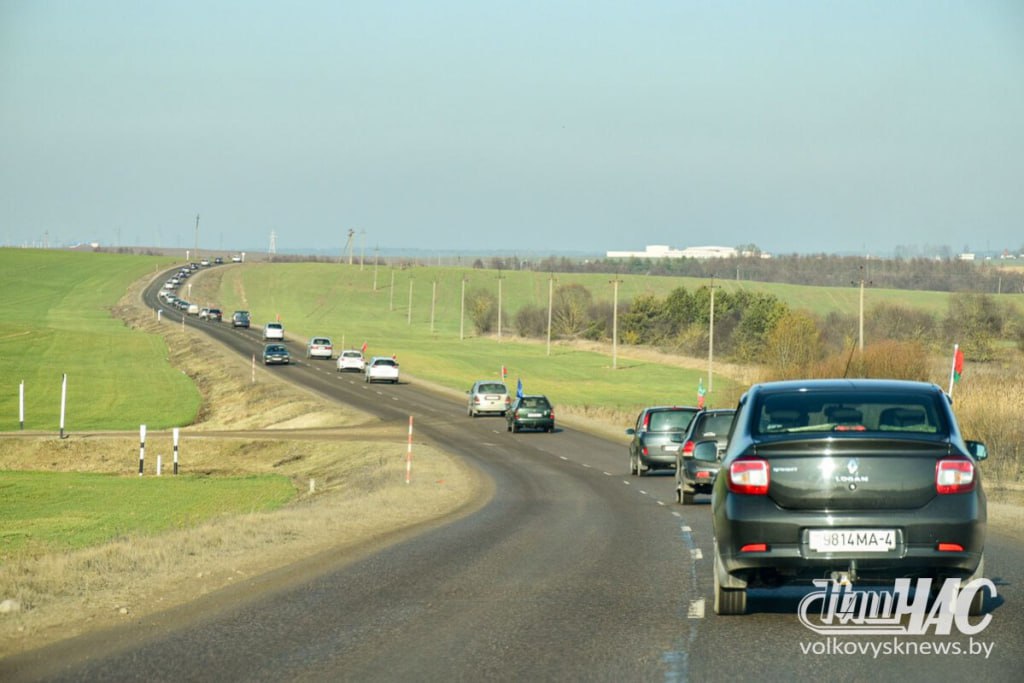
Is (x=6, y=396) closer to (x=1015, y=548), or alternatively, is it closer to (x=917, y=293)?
(x=1015, y=548)

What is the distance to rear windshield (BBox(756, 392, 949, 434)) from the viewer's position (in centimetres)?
1055

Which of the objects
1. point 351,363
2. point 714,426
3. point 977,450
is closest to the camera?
point 977,450

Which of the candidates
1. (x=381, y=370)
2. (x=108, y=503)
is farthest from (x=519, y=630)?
(x=381, y=370)

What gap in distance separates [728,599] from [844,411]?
175cm

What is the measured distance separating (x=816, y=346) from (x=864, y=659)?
8483cm

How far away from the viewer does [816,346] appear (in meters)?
91.9

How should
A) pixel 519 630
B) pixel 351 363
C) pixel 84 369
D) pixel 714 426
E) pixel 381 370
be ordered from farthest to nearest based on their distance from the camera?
1. pixel 351 363
2. pixel 84 369
3. pixel 381 370
4. pixel 714 426
5. pixel 519 630

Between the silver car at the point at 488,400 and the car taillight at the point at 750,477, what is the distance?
4527 centimetres

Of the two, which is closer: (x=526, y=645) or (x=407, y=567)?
(x=526, y=645)

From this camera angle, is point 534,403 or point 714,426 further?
point 534,403

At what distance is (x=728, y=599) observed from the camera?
35.3 feet

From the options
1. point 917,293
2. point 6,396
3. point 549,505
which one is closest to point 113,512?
point 549,505

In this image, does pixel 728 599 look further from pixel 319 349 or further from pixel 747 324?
pixel 747 324

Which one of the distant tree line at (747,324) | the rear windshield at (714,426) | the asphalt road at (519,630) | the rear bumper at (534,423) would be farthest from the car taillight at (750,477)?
the distant tree line at (747,324)
